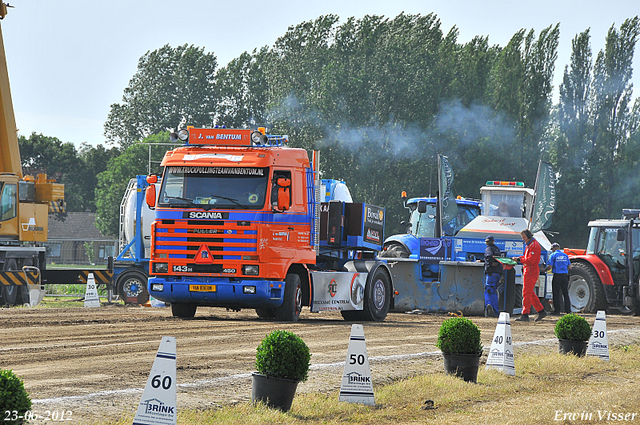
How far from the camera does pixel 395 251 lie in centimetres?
2391

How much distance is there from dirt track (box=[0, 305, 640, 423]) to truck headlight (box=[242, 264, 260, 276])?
37.6 inches

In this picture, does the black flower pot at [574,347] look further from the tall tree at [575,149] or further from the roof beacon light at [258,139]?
the tall tree at [575,149]

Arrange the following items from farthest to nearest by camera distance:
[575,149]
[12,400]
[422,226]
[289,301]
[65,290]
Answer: [575,149] → [65,290] → [422,226] → [289,301] → [12,400]

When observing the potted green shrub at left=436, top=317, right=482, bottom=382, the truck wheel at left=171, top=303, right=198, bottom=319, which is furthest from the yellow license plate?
the potted green shrub at left=436, top=317, right=482, bottom=382

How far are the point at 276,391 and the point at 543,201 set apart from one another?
1957cm

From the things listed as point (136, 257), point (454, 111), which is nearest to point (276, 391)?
point (136, 257)

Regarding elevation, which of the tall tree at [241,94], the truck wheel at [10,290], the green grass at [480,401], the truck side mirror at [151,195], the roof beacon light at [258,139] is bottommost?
the green grass at [480,401]

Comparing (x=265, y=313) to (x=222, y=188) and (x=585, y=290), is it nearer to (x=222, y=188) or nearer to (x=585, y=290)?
(x=222, y=188)

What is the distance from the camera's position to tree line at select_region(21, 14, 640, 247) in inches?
1971

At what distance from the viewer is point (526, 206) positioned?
84.1ft

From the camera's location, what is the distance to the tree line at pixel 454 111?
164 ft

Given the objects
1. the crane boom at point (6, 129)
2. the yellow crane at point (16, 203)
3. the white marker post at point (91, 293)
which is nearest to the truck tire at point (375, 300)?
the white marker post at point (91, 293)

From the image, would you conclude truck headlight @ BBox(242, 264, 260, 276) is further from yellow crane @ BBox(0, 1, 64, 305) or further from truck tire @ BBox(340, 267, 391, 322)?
yellow crane @ BBox(0, 1, 64, 305)

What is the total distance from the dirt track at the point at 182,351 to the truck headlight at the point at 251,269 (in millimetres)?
956
